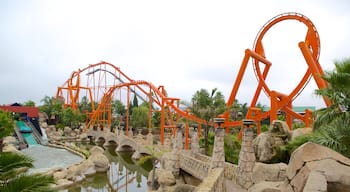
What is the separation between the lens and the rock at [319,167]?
5234 mm

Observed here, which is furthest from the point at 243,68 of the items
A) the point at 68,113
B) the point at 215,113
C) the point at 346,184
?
the point at 68,113

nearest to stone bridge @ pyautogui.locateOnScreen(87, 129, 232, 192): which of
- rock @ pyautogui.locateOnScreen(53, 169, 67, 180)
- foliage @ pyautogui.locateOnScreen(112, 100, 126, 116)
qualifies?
rock @ pyautogui.locateOnScreen(53, 169, 67, 180)

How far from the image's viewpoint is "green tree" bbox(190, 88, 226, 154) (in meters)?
17.3

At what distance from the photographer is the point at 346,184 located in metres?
5.18

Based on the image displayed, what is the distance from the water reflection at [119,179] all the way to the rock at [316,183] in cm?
1567

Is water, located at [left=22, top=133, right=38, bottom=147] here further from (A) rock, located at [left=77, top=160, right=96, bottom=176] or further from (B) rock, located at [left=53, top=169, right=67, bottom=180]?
(B) rock, located at [left=53, top=169, right=67, bottom=180]

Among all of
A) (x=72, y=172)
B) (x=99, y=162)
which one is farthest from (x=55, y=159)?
(x=72, y=172)

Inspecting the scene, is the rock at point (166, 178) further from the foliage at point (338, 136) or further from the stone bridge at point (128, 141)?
the foliage at point (338, 136)

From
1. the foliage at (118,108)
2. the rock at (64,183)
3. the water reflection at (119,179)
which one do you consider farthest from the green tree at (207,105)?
the foliage at (118,108)

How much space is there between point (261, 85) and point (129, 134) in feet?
62.9

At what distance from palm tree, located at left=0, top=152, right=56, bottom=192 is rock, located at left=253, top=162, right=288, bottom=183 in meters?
7.07

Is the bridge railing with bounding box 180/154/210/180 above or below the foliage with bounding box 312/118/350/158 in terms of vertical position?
below

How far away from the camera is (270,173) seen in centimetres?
934

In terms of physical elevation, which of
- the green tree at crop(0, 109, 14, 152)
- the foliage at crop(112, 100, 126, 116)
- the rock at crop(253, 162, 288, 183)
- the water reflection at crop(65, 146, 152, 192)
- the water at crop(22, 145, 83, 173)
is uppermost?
the foliage at crop(112, 100, 126, 116)
